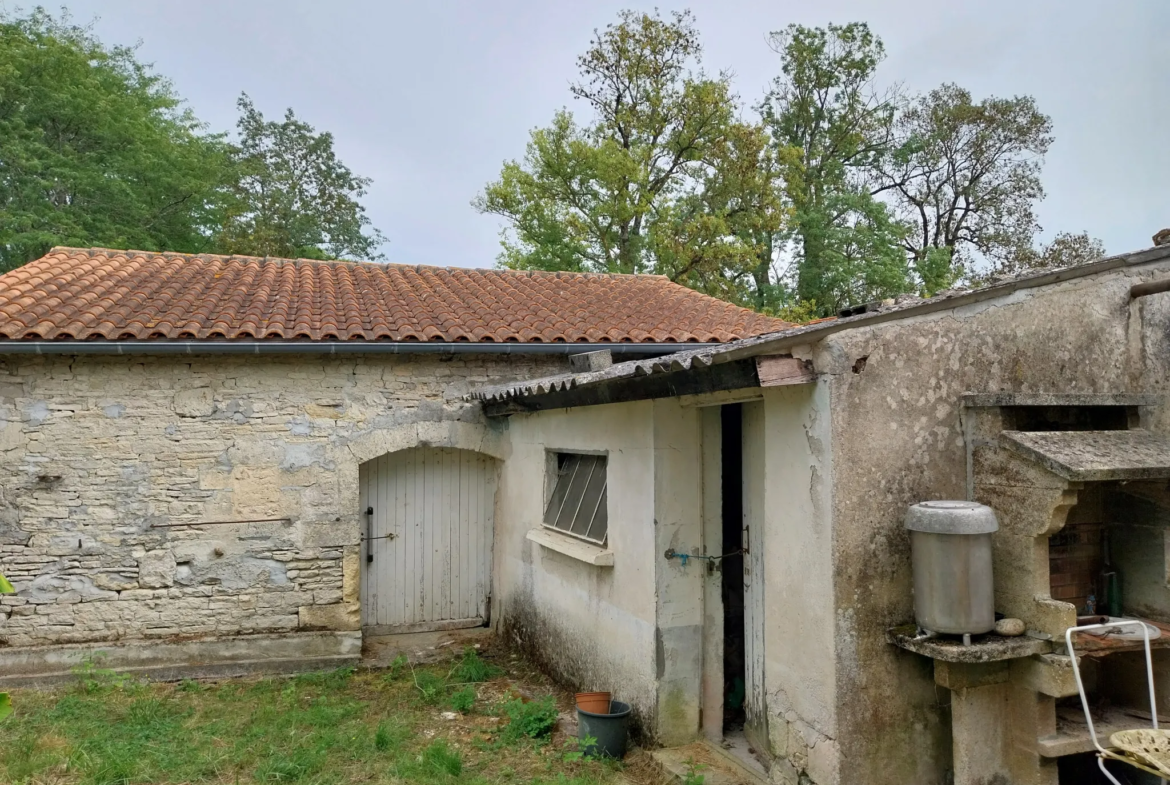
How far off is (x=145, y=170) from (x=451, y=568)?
1585 cm

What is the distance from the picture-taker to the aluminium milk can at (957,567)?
3072 millimetres

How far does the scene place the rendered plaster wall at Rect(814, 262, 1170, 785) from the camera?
327 centimetres

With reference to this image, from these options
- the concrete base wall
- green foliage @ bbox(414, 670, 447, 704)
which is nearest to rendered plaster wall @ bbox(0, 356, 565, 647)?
the concrete base wall

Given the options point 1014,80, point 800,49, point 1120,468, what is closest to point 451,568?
point 1120,468

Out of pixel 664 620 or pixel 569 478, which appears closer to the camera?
pixel 664 620

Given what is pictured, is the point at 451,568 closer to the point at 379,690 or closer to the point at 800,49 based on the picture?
the point at 379,690

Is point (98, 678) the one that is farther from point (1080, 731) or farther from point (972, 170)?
point (972, 170)

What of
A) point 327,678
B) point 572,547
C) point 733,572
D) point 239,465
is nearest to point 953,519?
point 733,572

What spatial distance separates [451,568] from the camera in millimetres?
7793

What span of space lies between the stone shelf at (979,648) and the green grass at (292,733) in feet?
6.72

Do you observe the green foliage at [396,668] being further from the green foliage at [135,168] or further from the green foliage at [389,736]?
the green foliage at [135,168]

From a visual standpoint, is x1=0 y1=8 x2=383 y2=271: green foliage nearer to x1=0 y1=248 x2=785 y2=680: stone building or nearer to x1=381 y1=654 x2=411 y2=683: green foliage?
x1=0 y1=248 x2=785 y2=680: stone building

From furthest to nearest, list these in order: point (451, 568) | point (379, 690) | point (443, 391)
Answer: point (451, 568) → point (443, 391) → point (379, 690)

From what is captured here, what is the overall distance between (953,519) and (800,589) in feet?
2.61
